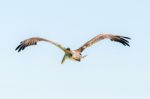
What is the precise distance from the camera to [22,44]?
120 ft

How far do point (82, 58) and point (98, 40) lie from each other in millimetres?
4418

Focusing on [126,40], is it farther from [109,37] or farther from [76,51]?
[76,51]

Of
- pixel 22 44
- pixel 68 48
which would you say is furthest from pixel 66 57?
pixel 22 44

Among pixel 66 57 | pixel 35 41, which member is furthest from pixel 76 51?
pixel 35 41

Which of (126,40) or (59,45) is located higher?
(126,40)

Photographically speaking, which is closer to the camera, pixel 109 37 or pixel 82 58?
pixel 82 58

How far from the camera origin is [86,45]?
37.1 m

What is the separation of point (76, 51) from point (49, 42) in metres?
2.41

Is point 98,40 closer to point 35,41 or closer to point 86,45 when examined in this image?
point 86,45

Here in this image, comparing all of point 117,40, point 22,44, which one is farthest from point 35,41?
point 117,40

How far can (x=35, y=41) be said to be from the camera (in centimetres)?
3616

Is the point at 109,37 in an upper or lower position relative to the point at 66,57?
upper

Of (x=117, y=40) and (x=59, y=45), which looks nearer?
(x=59, y=45)

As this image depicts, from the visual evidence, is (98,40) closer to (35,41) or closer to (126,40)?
(126,40)
